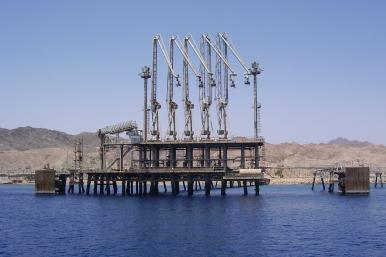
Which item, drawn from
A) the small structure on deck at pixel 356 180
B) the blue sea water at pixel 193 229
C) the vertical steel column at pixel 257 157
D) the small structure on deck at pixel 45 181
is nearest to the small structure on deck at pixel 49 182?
the small structure on deck at pixel 45 181

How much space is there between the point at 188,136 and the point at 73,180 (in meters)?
31.4

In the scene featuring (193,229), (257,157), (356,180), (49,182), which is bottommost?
(193,229)

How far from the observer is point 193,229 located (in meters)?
77.1

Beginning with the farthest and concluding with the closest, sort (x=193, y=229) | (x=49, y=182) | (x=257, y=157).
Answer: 1. (x=49, y=182)
2. (x=257, y=157)
3. (x=193, y=229)

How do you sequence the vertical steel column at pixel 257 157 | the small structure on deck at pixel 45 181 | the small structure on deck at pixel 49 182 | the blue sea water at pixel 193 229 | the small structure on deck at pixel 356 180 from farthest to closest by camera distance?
the small structure on deck at pixel 45 181, the small structure on deck at pixel 49 182, the small structure on deck at pixel 356 180, the vertical steel column at pixel 257 157, the blue sea water at pixel 193 229

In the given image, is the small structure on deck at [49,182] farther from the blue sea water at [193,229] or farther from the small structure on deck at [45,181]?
the blue sea water at [193,229]

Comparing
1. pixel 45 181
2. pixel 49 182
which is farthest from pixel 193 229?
pixel 45 181

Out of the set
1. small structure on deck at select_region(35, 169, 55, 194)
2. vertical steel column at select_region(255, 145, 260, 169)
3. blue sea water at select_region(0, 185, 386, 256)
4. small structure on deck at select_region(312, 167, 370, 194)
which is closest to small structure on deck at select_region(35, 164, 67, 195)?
small structure on deck at select_region(35, 169, 55, 194)

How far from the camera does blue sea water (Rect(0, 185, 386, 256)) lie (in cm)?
6272

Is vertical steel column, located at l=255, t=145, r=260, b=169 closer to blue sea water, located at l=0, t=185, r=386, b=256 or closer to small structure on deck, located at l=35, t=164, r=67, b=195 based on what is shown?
blue sea water, located at l=0, t=185, r=386, b=256

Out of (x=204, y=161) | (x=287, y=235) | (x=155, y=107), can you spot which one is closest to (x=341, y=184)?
(x=204, y=161)

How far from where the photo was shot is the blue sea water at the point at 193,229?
62.7 m

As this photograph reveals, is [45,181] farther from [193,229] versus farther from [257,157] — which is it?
[193,229]

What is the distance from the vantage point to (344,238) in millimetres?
70750
